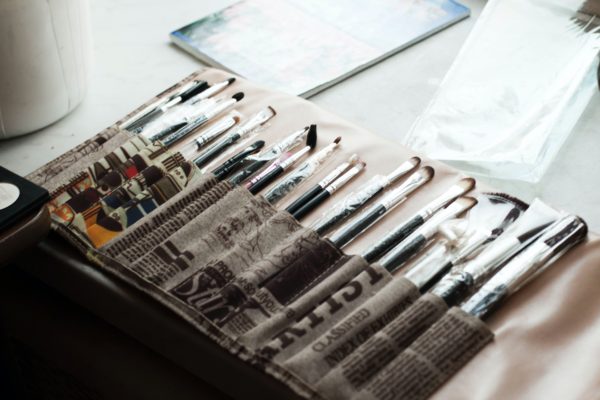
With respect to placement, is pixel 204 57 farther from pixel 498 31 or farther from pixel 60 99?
pixel 498 31

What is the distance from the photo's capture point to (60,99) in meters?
0.79

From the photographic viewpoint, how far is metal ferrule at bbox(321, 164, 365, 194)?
0.60 meters

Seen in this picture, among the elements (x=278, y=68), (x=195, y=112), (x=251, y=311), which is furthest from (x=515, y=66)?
(x=251, y=311)

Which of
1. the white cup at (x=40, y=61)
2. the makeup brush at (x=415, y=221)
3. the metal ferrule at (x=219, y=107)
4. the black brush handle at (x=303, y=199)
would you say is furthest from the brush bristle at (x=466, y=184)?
the white cup at (x=40, y=61)

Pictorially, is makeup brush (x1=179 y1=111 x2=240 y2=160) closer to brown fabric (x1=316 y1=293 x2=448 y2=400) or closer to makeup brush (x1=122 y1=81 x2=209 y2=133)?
makeup brush (x1=122 y1=81 x2=209 y2=133)

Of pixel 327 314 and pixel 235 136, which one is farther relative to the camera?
pixel 235 136

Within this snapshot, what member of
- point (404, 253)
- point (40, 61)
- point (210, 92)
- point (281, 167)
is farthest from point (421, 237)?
point (40, 61)

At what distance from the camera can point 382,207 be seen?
0.58m

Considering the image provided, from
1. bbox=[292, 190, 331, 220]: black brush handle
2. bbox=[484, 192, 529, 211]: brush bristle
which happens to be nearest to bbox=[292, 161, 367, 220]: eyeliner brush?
bbox=[292, 190, 331, 220]: black brush handle

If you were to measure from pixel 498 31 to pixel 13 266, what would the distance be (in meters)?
0.56

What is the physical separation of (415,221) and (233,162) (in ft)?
0.50

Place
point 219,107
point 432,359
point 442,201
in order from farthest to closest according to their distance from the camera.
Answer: point 219,107 → point 442,201 → point 432,359

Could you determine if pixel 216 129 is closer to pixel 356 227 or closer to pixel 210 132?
pixel 210 132

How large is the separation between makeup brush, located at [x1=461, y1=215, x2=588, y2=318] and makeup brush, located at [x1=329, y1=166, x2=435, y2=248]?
0.32 ft
